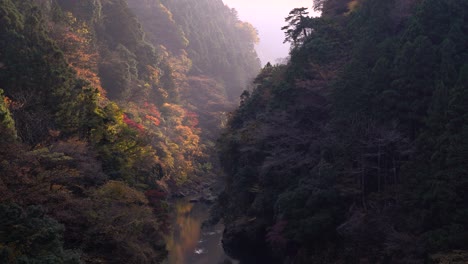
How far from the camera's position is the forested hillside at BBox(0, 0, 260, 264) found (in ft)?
51.4

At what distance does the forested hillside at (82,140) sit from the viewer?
15.7 metres

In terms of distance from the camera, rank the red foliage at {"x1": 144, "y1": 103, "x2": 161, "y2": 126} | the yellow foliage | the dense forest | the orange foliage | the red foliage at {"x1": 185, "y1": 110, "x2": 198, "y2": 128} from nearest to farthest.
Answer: the dense forest < the yellow foliage < the orange foliage < the red foliage at {"x1": 144, "y1": 103, "x2": 161, "y2": 126} < the red foliage at {"x1": 185, "y1": 110, "x2": 198, "y2": 128}

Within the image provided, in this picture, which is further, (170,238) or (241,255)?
(170,238)

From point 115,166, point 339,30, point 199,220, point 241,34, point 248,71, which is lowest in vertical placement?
point 199,220

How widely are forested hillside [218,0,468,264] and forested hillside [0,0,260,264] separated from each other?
278 inches

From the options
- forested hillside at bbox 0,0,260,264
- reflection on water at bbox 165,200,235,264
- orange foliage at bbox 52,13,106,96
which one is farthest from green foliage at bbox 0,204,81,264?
orange foliage at bbox 52,13,106,96

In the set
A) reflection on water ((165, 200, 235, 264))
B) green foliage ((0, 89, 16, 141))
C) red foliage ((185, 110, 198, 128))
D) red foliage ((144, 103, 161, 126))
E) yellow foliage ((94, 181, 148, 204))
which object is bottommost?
reflection on water ((165, 200, 235, 264))

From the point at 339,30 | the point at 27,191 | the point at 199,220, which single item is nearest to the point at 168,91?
the point at 199,220

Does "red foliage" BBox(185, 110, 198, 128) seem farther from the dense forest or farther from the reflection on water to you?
the dense forest

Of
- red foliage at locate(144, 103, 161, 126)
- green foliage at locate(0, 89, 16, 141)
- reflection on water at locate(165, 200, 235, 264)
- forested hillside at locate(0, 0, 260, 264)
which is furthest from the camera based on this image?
red foliage at locate(144, 103, 161, 126)

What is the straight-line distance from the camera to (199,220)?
42.7m

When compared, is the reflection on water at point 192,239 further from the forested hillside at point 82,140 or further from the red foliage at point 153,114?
the red foliage at point 153,114

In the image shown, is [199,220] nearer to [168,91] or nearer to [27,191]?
[168,91]

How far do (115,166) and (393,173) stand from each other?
47.9ft
